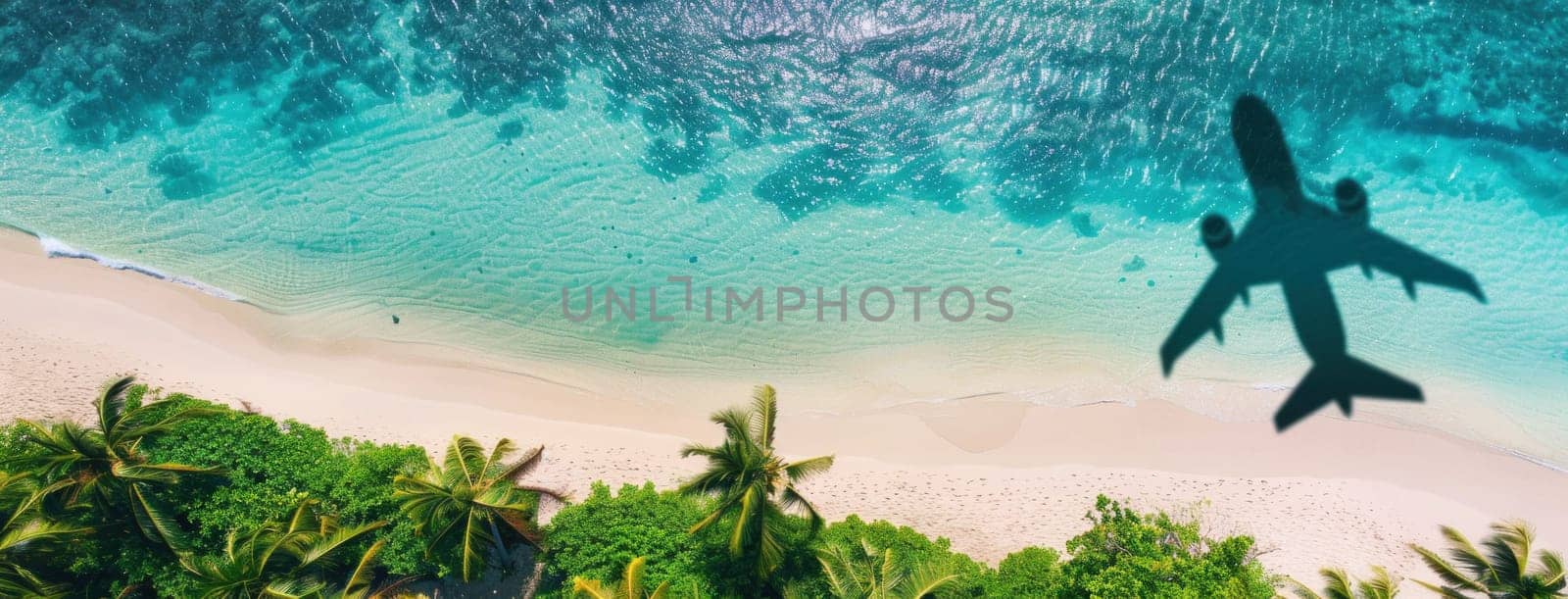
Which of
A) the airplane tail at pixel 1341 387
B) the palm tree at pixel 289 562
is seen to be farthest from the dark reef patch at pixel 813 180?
the airplane tail at pixel 1341 387

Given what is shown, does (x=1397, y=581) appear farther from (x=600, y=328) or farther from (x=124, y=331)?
(x=124, y=331)

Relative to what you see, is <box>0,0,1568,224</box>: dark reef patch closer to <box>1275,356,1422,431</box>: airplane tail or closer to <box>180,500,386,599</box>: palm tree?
<box>1275,356,1422,431</box>: airplane tail

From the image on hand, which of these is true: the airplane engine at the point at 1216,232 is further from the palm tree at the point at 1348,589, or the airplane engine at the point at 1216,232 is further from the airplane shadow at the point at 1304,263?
the palm tree at the point at 1348,589

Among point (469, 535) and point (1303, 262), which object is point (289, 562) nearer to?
point (469, 535)

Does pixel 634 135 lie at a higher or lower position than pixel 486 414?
higher

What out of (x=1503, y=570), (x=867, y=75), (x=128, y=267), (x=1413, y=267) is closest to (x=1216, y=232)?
(x=1413, y=267)

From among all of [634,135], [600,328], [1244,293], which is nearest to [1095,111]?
[1244,293]

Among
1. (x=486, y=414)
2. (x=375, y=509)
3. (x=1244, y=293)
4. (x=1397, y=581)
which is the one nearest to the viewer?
(x=375, y=509)
